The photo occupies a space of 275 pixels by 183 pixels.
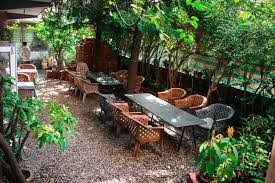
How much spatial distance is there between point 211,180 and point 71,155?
111 inches

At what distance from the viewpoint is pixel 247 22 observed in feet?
20.3

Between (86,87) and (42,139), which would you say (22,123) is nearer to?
(42,139)

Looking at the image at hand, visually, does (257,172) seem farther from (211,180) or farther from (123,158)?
(123,158)

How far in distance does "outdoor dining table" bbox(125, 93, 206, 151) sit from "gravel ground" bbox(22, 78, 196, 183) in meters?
0.64

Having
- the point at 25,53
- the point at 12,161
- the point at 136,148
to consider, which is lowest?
the point at 136,148

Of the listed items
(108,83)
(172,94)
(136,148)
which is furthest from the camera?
(108,83)

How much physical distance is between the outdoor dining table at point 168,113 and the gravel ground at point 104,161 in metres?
0.64

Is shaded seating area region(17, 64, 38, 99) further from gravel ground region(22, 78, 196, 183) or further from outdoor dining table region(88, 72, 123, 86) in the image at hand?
outdoor dining table region(88, 72, 123, 86)

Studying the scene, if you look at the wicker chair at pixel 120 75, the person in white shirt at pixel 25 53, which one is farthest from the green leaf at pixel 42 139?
the person in white shirt at pixel 25 53

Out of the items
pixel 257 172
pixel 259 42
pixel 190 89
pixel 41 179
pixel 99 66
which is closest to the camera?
pixel 257 172

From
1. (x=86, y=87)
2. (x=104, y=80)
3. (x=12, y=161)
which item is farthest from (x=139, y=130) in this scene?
(x=104, y=80)

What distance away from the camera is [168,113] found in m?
6.20

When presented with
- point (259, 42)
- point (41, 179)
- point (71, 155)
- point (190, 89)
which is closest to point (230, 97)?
point (190, 89)

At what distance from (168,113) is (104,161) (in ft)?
5.92
